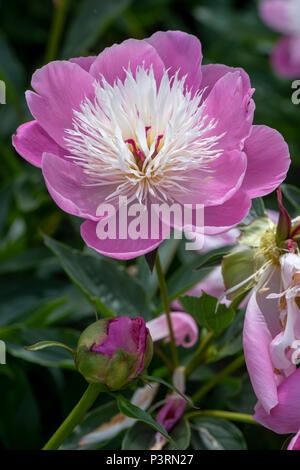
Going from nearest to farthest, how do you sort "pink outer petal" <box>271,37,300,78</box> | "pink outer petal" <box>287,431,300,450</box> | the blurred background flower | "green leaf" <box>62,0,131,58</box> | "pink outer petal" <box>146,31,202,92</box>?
"pink outer petal" <box>287,431,300,450</box>
"pink outer petal" <box>146,31,202,92</box>
the blurred background flower
"green leaf" <box>62,0,131,58</box>
"pink outer petal" <box>271,37,300,78</box>

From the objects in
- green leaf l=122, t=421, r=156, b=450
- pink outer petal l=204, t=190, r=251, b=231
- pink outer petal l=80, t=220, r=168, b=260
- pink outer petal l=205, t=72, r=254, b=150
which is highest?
pink outer petal l=205, t=72, r=254, b=150

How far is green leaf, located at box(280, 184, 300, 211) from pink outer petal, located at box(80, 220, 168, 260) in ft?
0.68

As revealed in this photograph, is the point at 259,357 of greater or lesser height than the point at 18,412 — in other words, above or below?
above

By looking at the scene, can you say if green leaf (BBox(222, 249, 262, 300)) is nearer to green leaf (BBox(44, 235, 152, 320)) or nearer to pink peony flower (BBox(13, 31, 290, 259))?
pink peony flower (BBox(13, 31, 290, 259))

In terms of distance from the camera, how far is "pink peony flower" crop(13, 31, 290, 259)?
543 mm

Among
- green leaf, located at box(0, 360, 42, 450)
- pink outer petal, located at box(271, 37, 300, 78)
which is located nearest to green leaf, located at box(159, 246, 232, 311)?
green leaf, located at box(0, 360, 42, 450)

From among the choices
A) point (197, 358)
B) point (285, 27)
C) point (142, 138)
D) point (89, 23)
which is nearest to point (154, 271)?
point (197, 358)

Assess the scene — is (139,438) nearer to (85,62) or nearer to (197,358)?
(197,358)

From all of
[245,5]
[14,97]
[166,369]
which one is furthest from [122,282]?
[245,5]

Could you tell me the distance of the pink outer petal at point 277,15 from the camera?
52.7 inches

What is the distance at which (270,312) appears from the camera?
1.78ft

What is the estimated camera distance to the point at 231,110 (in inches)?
22.0

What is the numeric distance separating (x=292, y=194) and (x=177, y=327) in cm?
18

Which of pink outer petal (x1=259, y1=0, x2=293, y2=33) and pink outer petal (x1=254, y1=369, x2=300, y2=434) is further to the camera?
pink outer petal (x1=259, y1=0, x2=293, y2=33)
